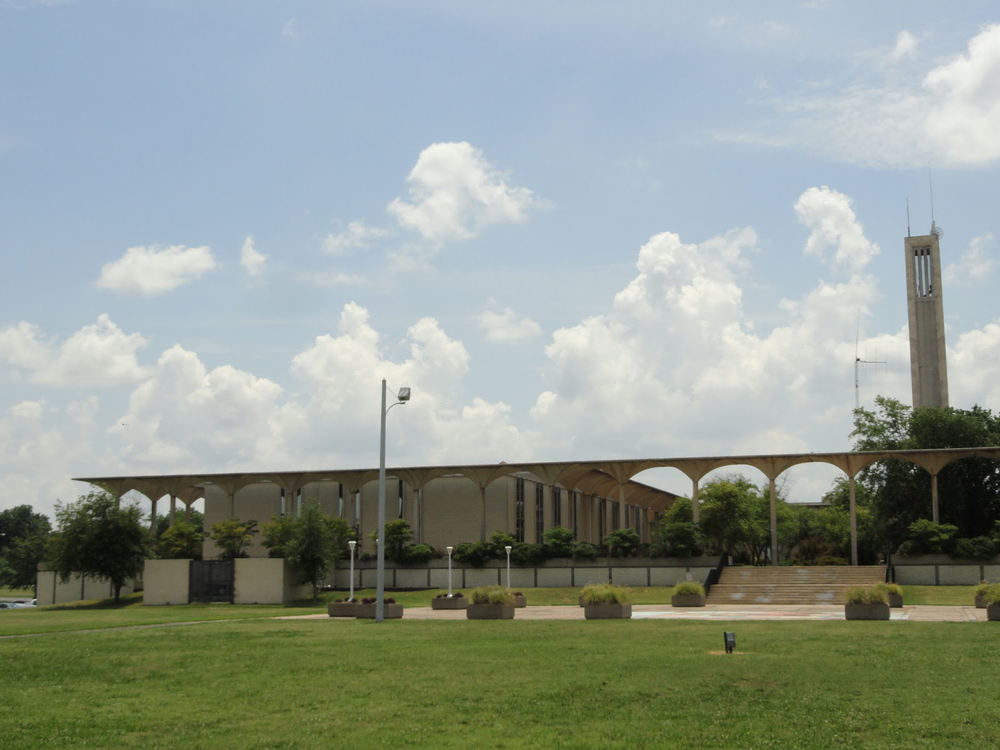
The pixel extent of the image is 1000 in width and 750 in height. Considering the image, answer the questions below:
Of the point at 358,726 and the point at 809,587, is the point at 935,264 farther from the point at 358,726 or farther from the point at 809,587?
the point at 358,726

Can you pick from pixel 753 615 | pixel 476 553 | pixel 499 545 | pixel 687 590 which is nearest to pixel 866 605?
pixel 753 615

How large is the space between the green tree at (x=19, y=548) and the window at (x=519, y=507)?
1835 inches

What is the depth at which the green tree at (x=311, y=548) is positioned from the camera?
5147cm

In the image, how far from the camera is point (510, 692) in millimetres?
12469

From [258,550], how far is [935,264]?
211ft

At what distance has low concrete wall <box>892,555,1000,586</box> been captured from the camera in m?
48.1

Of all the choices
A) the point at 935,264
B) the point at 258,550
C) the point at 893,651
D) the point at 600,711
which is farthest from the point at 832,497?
the point at 600,711

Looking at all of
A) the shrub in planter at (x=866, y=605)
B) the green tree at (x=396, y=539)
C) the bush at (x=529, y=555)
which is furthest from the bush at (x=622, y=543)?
the shrub in planter at (x=866, y=605)

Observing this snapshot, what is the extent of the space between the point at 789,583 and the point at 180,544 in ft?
122

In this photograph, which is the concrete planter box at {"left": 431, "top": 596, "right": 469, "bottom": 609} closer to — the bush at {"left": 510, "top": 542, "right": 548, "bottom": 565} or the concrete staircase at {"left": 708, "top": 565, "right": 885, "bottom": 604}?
the concrete staircase at {"left": 708, "top": 565, "right": 885, "bottom": 604}

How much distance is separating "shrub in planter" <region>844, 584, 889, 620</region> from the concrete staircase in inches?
645

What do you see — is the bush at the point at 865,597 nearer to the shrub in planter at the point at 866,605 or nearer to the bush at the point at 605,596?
the shrub in planter at the point at 866,605

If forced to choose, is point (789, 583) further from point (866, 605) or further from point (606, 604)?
point (606, 604)

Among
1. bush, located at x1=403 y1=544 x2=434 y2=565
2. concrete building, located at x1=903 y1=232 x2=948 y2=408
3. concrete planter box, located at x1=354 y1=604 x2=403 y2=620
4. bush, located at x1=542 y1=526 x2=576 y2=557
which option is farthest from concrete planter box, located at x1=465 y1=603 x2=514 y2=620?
concrete building, located at x1=903 y1=232 x2=948 y2=408
